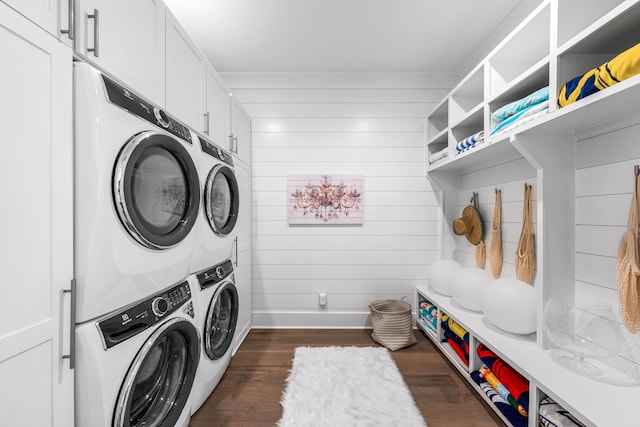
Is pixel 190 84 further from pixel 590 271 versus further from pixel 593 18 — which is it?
pixel 590 271

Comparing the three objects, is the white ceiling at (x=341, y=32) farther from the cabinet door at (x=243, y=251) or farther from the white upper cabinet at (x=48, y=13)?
the white upper cabinet at (x=48, y=13)

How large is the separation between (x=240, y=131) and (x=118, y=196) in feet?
5.59

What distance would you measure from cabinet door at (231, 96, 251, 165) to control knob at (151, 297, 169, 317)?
141 centimetres

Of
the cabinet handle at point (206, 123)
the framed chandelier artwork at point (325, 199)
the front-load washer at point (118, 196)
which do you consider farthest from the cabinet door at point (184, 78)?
the framed chandelier artwork at point (325, 199)

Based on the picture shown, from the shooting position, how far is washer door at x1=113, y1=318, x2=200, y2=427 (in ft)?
3.66

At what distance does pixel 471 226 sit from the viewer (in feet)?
7.58

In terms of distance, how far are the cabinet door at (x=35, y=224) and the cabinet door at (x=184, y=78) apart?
0.61 metres

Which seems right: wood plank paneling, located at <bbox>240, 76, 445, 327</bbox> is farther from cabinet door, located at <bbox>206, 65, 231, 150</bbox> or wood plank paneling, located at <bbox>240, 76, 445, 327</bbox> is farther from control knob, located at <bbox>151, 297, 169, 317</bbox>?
control knob, located at <bbox>151, 297, 169, 317</bbox>

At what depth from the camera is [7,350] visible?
2.28 ft

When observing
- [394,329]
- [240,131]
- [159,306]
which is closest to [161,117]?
[159,306]

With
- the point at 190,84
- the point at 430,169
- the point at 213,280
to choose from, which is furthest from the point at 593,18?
the point at 213,280

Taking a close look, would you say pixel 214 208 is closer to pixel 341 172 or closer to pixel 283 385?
pixel 283 385

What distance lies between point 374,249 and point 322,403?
1488 millimetres

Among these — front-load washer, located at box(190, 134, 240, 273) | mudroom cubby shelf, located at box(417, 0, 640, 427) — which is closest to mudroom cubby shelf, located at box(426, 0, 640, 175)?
mudroom cubby shelf, located at box(417, 0, 640, 427)
